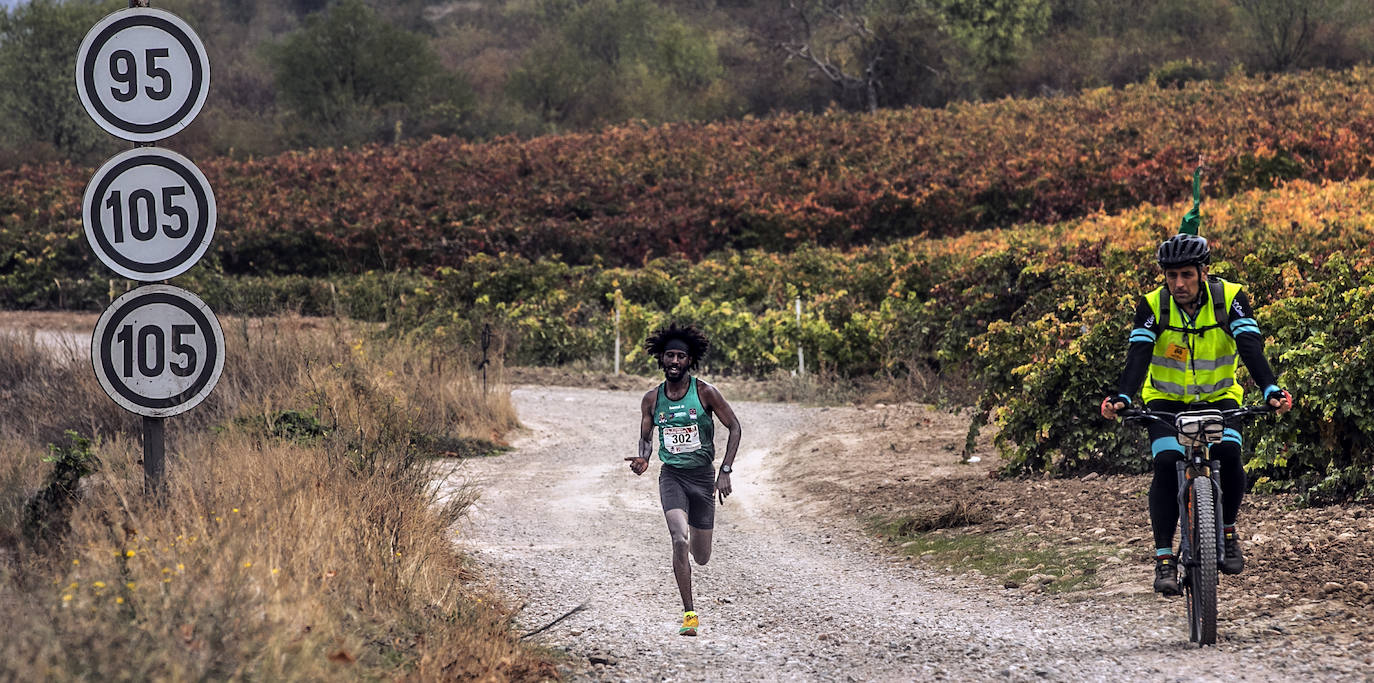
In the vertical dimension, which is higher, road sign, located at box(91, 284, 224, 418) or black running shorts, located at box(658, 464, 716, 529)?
road sign, located at box(91, 284, 224, 418)

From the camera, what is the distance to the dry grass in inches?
156

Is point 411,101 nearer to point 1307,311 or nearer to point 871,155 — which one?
point 871,155

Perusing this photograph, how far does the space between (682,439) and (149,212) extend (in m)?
2.77

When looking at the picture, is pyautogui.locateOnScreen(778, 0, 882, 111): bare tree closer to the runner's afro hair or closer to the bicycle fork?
the runner's afro hair

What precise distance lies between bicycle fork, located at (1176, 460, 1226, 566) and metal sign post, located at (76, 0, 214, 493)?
4.24 m

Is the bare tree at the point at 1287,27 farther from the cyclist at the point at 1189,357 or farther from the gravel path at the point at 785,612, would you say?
the cyclist at the point at 1189,357

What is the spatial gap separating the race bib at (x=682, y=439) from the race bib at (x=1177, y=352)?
233 cm

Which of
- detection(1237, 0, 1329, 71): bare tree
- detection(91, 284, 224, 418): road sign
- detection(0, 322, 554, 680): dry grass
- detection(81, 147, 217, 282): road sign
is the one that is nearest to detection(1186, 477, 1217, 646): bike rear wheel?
detection(0, 322, 554, 680): dry grass

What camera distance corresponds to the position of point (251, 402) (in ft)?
38.8

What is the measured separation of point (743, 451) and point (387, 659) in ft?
34.2

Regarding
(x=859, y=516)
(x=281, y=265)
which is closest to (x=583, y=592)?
(x=859, y=516)

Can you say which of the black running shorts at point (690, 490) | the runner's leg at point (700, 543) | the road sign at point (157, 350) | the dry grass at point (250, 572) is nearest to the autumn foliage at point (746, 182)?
the dry grass at point (250, 572)

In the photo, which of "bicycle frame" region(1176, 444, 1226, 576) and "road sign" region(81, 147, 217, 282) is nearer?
"road sign" region(81, 147, 217, 282)

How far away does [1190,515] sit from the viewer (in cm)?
592
